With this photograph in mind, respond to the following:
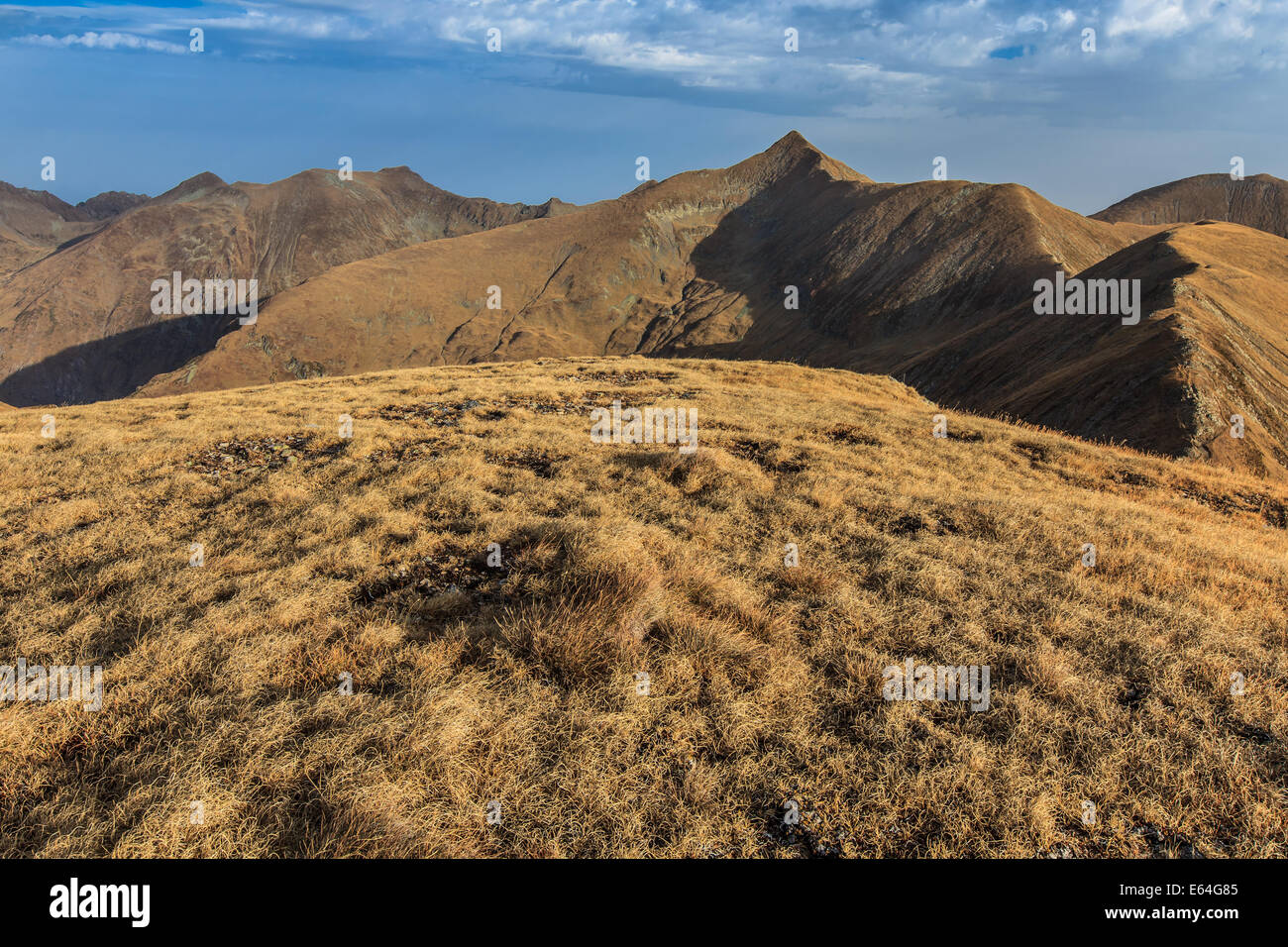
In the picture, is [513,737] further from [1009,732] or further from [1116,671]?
[1116,671]

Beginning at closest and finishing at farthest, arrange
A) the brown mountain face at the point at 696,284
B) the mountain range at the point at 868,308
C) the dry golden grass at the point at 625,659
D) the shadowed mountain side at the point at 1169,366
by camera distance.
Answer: the dry golden grass at the point at 625,659 → the shadowed mountain side at the point at 1169,366 → the mountain range at the point at 868,308 → the brown mountain face at the point at 696,284

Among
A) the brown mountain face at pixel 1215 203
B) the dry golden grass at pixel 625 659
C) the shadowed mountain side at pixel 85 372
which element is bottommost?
the dry golden grass at pixel 625 659

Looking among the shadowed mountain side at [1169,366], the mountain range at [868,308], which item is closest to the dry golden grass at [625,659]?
the shadowed mountain side at [1169,366]

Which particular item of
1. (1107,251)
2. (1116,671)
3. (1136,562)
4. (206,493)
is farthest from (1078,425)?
(1107,251)

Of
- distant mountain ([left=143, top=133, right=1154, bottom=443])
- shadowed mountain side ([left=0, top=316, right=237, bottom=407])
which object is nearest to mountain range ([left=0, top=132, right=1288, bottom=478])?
distant mountain ([left=143, top=133, right=1154, bottom=443])

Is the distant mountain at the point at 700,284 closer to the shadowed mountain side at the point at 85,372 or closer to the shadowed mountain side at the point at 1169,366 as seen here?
the shadowed mountain side at the point at 1169,366
